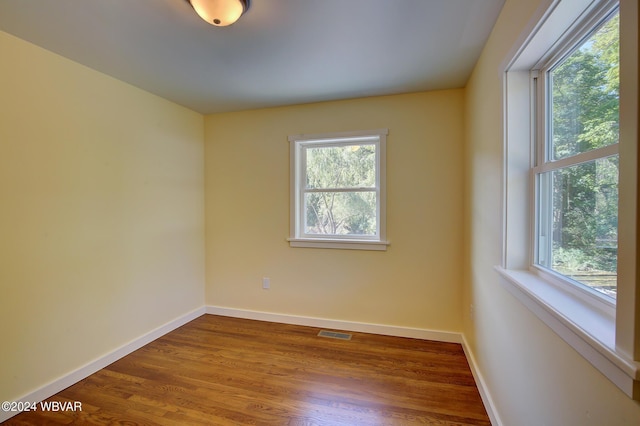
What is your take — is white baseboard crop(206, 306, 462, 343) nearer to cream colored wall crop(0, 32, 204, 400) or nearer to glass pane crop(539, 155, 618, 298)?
cream colored wall crop(0, 32, 204, 400)

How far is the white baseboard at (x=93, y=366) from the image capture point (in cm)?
183

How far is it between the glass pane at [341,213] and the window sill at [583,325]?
1634 mm

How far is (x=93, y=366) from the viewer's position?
2176 millimetres

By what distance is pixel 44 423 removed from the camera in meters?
1.68

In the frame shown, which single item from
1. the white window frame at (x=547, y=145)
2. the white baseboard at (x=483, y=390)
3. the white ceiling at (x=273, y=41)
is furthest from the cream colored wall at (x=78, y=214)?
the white window frame at (x=547, y=145)

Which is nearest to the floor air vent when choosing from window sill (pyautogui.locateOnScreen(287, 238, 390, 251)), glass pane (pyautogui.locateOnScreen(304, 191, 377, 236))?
window sill (pyautogui.locateOnScreen(287, 238, 390, 251))

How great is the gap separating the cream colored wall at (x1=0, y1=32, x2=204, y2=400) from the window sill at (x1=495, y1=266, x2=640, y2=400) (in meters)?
2.85

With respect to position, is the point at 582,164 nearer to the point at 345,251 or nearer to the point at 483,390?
the point at 483,390

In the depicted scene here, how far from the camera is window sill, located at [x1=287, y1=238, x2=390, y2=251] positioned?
279 cm

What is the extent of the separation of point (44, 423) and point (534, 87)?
3.37m

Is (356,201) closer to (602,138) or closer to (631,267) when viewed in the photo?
(602,138)

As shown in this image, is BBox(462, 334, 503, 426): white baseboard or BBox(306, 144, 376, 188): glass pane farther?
BBox(306, 144, 376, 188): glass pane

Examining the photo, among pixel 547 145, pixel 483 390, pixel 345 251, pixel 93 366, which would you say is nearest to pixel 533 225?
pixel 547 145

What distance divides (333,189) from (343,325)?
143cm
